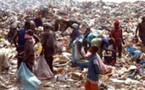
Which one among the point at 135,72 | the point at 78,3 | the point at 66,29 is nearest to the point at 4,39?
the point at 66,29

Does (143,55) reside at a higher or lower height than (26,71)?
lower

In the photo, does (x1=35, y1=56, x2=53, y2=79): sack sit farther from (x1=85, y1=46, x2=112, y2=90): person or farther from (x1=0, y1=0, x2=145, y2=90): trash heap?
(x1=85, y1=46, x2=112, y2=90): person

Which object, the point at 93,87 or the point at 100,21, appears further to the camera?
the point at 100,21

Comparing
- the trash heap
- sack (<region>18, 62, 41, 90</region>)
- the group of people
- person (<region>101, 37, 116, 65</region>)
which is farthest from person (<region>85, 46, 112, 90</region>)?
person (<region>101, 37, 116, 65</region>)

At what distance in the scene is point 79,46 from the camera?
1303cm

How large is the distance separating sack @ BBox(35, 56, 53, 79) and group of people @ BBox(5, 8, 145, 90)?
18 cm

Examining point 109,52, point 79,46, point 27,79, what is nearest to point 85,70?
point 79,46

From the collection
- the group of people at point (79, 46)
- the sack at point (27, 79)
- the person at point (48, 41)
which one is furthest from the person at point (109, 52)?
the sack at point (27, 79)

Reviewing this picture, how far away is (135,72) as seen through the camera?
41.9 ft

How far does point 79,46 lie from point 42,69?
1493 mm

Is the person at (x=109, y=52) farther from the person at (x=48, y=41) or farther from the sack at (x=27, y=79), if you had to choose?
the sack at (x=27, y=79)

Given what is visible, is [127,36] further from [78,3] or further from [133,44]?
[78,3]

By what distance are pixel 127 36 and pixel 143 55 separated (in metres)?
4.45

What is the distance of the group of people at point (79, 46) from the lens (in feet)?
29.9
